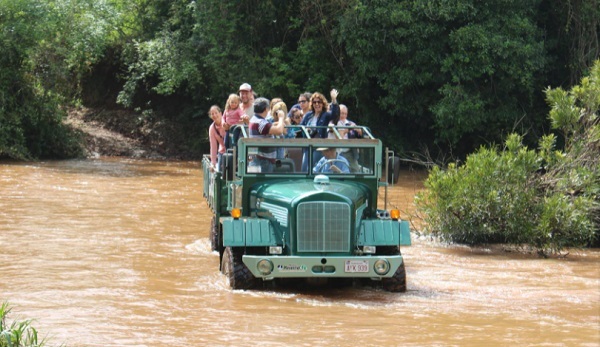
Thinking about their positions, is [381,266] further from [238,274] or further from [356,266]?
[238,274]

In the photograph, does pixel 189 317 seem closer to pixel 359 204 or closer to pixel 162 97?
pixel 359 204

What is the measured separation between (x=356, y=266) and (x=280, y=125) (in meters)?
2.14

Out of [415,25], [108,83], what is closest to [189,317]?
[415,25]

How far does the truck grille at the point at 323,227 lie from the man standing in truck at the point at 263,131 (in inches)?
50.9

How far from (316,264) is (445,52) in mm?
16321

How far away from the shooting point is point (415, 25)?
25.7 m

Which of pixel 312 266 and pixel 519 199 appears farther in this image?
pixel 519 199

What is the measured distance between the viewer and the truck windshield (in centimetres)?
1216

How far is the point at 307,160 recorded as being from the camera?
12172 millimetres

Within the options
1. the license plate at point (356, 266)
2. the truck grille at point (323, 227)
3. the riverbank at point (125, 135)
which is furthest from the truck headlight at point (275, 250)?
the riverbank at point (125, 135)

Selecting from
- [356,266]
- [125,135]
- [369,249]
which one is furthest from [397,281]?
[125,135]

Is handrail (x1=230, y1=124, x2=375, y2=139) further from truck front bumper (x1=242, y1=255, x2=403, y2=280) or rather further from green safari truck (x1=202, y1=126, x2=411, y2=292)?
truck front bumper (x1=242, y1=255, x2=403, y2=280)

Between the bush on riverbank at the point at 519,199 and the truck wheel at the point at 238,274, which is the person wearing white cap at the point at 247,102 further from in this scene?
the truck wheel at the point at 238,274

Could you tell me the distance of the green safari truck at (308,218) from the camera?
36.2 feet
